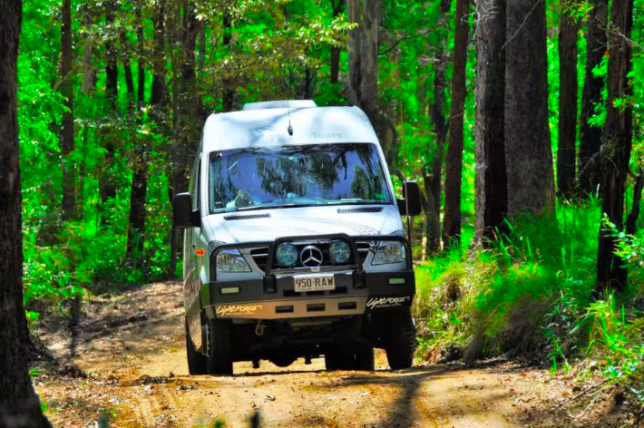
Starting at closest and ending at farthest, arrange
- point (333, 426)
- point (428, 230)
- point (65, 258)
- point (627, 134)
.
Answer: point (333, 426) < point (627, 134) < point (65, 258) < point (428, 230)

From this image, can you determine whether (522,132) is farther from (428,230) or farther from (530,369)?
(428,230)

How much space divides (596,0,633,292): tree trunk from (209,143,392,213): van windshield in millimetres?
2434

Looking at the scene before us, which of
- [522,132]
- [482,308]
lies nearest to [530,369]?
[482,308]

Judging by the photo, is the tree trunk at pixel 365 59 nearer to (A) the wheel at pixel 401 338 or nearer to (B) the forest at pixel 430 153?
(B) the forest at pixel 430 153

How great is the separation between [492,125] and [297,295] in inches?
187

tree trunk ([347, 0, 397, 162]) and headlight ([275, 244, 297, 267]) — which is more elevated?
tree trunk ([347, 0, 397, 162])

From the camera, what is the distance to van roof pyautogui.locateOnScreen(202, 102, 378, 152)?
404 inches

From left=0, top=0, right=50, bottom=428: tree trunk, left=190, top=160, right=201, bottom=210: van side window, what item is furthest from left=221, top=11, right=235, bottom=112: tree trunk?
left=0, top=0, right=50, bottom=428: tree trunk

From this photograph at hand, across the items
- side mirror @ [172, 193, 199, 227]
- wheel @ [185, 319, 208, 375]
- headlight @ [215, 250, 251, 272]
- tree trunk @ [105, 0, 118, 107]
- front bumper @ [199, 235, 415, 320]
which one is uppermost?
tree trunk @ [105, 0, 118, 107]

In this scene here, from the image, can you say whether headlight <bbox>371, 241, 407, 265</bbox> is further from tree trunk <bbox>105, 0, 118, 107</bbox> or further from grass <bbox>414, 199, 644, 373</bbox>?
tree trunk <bbox>105, 0, 118, 107</bbox>

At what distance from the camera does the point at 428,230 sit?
102 ft

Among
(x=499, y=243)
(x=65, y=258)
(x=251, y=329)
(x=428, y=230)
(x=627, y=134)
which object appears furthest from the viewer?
(x=428, y=230)

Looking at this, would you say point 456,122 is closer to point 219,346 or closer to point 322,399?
point 219,346

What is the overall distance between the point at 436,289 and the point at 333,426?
19.4 ft
